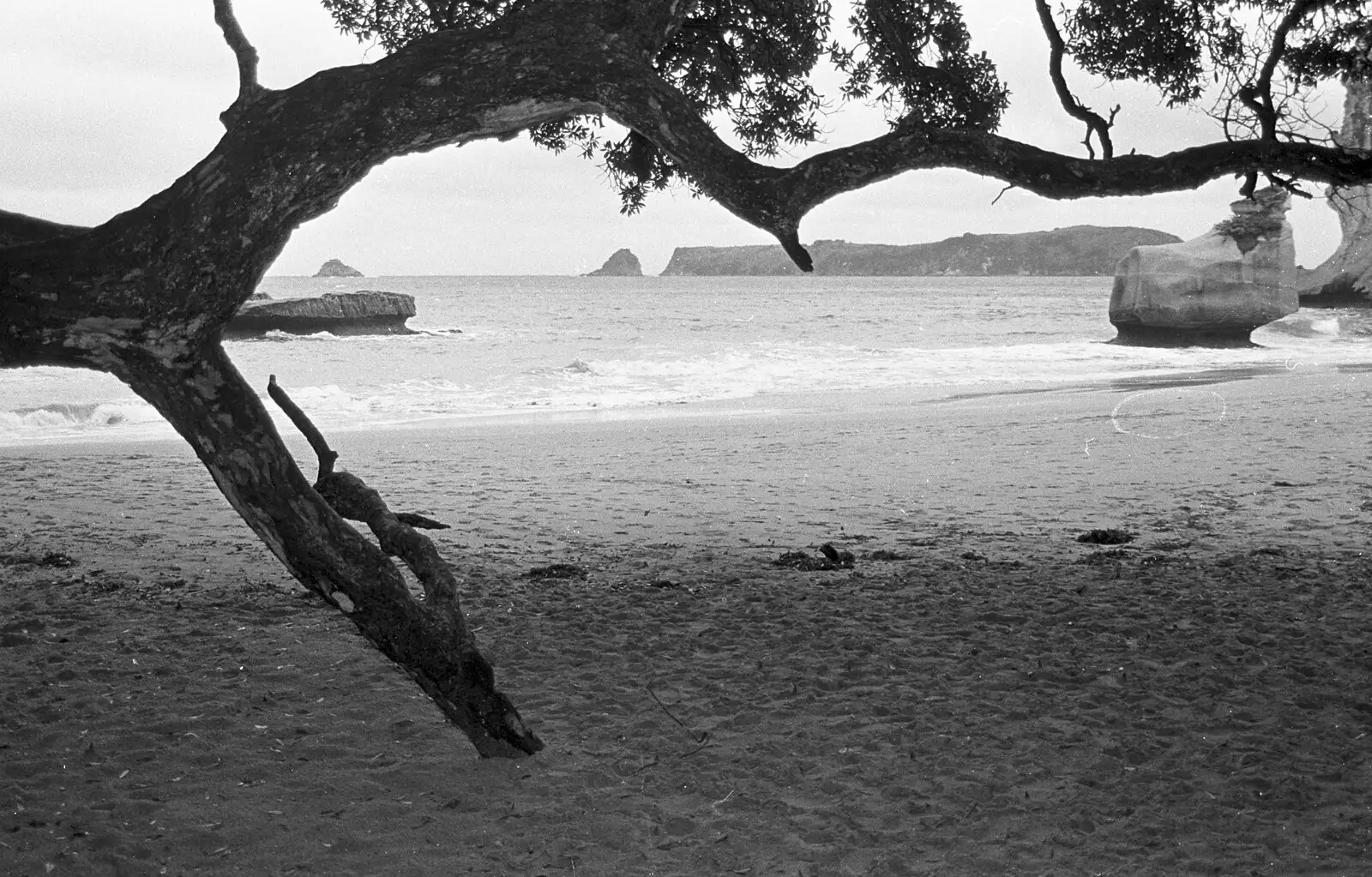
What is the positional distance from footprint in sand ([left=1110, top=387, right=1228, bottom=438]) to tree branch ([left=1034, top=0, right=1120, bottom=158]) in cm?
694

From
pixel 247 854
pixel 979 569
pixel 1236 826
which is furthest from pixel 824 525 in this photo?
pixel 247 854

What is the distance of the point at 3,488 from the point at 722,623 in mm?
7755

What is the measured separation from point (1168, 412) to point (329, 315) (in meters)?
28.4

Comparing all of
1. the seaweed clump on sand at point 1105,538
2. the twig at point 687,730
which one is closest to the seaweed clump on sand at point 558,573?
the twig at point 687,730

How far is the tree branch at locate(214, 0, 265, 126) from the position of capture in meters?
4.11

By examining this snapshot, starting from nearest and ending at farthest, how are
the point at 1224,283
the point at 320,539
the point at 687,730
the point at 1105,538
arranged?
1. the point at 320,539
2. the point at 687,730
3. the point at 1105,538
4. the point at 1224,283

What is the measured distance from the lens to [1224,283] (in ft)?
103

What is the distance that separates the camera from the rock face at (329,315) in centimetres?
3612

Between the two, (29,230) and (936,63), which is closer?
(29,230)

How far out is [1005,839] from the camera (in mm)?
3730

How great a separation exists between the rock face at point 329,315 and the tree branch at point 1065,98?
31.9 meters

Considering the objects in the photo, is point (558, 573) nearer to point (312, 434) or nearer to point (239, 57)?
point (312, 434)

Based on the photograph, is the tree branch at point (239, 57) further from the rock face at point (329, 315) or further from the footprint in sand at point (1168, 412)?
the rock face at point (329, 315)

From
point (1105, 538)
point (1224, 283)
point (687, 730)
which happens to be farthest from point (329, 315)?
point (687, 730)
